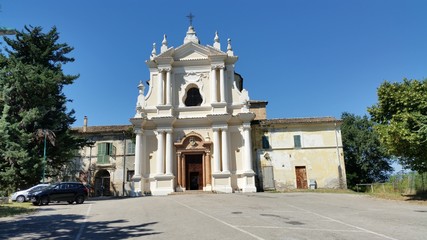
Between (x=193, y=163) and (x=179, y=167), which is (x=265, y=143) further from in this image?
(x=179, y=167)

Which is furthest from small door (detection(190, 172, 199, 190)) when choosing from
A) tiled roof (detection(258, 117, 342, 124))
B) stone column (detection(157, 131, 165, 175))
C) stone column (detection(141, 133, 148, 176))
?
tiled roof (detection(258, 117, 342, 124))

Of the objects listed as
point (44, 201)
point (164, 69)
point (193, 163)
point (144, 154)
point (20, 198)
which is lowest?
point (44, 201)

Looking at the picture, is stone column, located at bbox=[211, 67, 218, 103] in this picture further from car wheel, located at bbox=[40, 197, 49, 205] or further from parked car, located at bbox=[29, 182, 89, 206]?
car wheel, located at bbox=[40, 197, 49, 205]

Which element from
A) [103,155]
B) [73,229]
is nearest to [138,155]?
[103,155]

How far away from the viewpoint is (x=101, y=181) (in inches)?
1369

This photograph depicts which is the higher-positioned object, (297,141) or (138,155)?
(297,141)

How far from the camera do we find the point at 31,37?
2523 centimetres

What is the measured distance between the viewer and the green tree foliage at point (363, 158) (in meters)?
41.1

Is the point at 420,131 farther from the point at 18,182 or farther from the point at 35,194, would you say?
the point at 18,182

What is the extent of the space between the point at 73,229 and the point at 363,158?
38.7 m

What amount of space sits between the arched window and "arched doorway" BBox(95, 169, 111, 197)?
1155 cm

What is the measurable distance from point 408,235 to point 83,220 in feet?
33.0

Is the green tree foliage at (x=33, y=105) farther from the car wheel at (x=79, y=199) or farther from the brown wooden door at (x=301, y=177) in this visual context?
the brown wooden door at (x=301, y=177)

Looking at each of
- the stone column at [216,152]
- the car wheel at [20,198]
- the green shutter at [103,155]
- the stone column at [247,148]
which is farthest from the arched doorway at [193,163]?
the car wheel at [20,198]
